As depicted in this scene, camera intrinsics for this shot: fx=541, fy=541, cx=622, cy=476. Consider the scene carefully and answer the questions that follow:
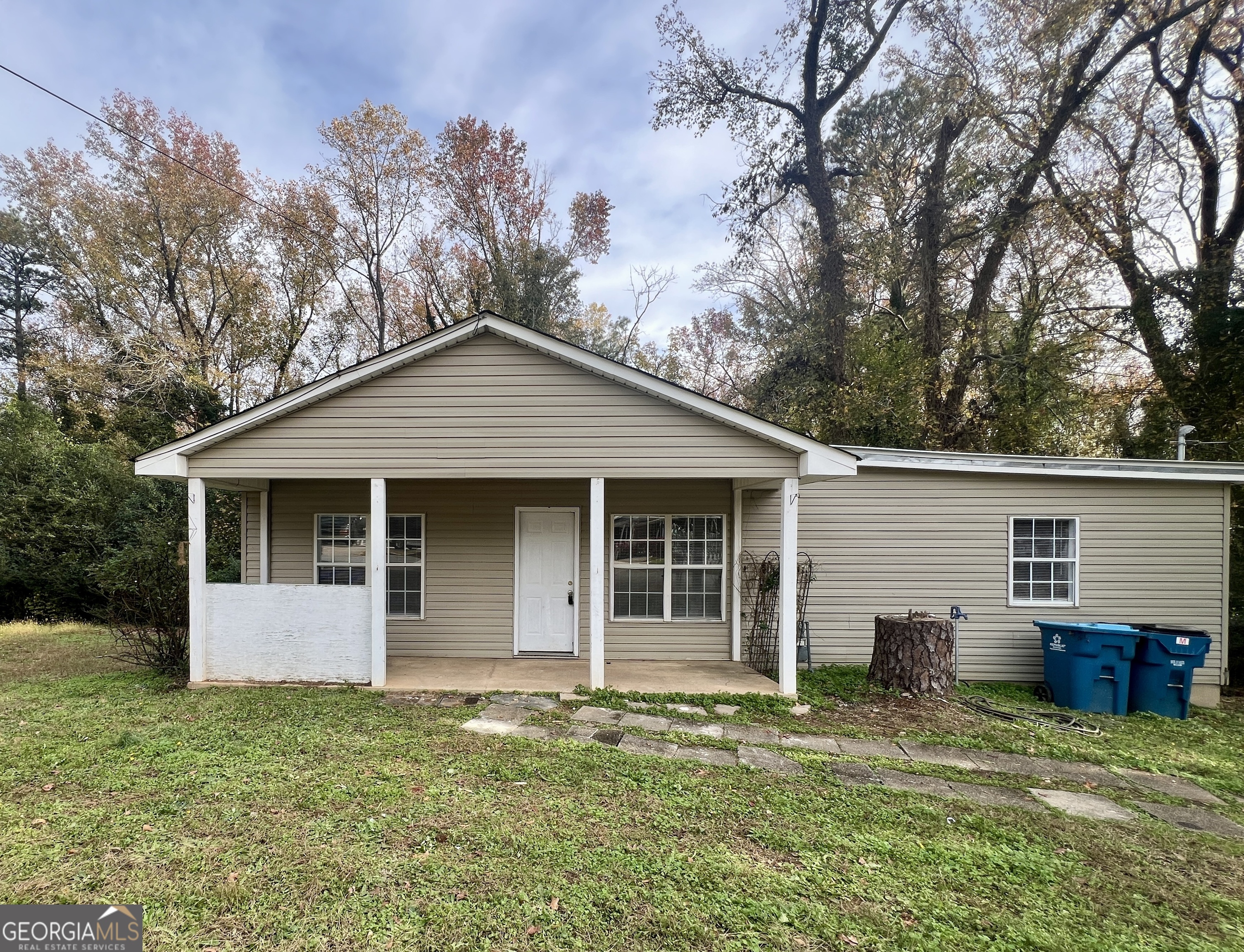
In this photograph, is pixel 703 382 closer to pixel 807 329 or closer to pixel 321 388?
pixel 807 329

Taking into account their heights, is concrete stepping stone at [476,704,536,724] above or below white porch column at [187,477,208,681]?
below

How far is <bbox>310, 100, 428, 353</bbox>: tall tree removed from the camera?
1562cm

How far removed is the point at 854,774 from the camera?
169 inches

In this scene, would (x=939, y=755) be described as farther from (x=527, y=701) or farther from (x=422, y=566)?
(x=422, y=566)

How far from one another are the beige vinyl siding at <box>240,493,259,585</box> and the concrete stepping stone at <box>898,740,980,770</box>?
28.1 ft

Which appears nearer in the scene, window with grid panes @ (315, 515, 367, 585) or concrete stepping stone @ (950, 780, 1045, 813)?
concrete stepping stone @ (950, 780, 1045, 813)

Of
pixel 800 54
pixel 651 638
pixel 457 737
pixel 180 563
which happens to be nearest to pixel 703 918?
pixel 457 737

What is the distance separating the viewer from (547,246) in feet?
56.1

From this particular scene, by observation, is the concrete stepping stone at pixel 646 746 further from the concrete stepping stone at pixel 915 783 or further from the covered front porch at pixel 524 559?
the covered front porch at pixel 524 559

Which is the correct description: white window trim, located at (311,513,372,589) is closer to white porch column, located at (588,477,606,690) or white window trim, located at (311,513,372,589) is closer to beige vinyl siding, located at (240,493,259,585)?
beige vinyl siding, located at (240,493,259,585)

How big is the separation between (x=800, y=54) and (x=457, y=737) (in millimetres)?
18280

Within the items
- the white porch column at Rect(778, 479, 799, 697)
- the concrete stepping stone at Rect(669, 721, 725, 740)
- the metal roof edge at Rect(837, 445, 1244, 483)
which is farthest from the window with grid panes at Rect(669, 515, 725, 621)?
the concrete stepping stone at Rect(669, 721, 725, 740)

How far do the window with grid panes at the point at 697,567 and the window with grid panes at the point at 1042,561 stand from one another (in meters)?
4.00

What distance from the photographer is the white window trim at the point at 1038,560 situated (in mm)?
7383
